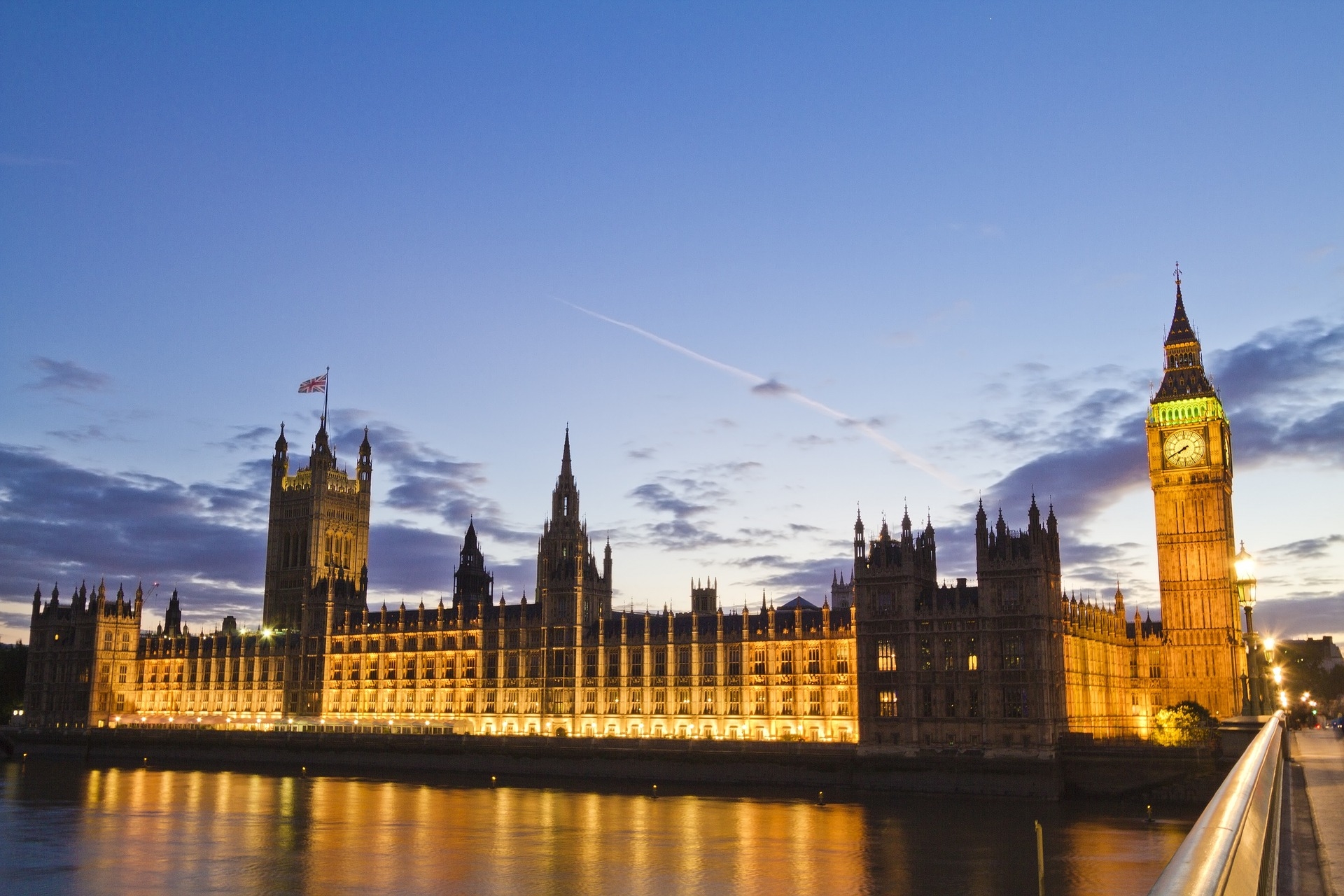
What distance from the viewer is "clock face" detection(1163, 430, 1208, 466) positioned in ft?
457

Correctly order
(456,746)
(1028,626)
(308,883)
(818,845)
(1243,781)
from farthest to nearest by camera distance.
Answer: (456,746) < (1028,626) < (818,845) < (308,883) < (1243,781)

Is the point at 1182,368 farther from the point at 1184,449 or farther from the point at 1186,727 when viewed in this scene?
the point at 1186,727

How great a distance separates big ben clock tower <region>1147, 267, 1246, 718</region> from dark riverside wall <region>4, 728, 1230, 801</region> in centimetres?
3556

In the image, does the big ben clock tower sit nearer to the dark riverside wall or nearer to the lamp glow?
the dark riverside wall

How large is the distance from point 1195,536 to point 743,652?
178 ft

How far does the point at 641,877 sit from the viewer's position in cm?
6606

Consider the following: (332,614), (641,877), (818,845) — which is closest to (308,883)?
(641,877)

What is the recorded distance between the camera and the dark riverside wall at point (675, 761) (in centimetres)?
10038

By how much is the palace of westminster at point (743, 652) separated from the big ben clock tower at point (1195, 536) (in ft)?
0.75

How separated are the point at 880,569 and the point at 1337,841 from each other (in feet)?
334

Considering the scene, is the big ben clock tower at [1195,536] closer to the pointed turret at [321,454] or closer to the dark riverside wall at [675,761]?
the dark riverside wall at [675,761]

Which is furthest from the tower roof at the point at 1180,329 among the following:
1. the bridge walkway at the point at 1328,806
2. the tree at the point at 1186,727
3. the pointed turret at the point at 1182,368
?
the bridge walkway at the point at 1328,806

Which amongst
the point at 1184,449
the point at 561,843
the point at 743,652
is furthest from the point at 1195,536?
the point at 561,843

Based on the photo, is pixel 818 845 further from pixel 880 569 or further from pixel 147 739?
pixel 147 739
